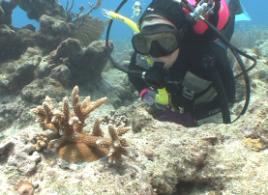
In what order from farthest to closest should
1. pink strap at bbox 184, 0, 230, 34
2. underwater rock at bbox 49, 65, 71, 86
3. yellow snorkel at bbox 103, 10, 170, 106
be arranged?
underwater rock at bbox 49, 65, 71, 86, yellow snorkel at bbox 103, 10, 170, 106, pink strap at bbox 184, 0, 230, 34

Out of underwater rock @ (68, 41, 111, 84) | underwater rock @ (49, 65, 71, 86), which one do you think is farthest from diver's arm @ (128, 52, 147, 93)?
underwater rock @ (49, 65, 71, 86)

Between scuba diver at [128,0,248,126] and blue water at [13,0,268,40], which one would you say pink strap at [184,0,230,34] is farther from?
blue water at [13,0,268,40]

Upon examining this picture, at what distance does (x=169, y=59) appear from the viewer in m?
4.57

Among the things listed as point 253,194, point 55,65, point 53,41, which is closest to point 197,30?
point 253,194

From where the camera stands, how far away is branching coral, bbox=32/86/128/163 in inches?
103

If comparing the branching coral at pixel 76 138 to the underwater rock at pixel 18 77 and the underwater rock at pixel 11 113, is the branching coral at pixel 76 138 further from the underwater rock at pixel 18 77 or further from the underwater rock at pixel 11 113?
the underwater rock at pixel 18 77

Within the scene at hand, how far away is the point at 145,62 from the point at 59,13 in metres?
5.80

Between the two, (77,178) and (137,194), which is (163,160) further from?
(77,178)

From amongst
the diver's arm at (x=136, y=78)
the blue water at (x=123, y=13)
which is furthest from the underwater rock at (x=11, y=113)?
the blue water at (x=123, y=13)

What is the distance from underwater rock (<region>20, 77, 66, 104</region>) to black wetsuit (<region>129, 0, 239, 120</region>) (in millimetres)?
2910

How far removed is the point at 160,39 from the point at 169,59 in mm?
335

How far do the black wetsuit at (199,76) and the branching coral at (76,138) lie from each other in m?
1.83

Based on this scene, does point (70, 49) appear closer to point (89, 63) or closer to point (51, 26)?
point (89, 63)

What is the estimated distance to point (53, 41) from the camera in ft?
29.8
